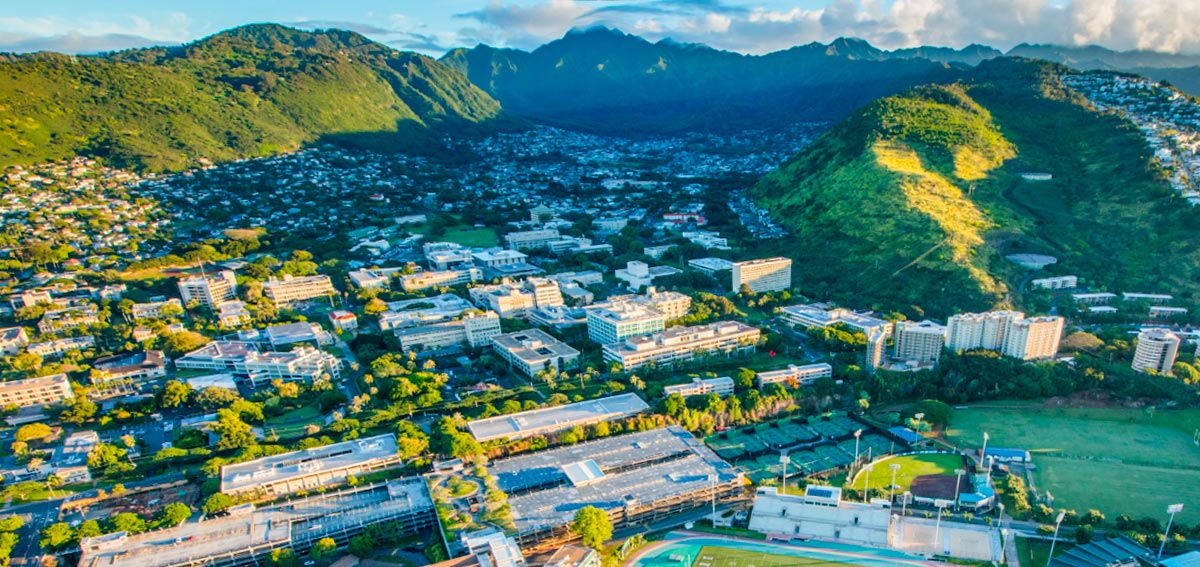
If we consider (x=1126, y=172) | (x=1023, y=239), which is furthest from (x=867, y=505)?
(x=1126, y=172)

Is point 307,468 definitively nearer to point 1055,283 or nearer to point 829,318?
point 829,318

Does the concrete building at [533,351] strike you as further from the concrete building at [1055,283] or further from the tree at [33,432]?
the concrete building at [1055,283]

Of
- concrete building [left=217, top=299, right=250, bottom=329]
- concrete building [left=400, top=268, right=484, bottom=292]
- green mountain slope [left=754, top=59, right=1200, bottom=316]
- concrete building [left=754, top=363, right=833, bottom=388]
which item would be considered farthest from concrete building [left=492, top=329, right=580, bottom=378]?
green mountain slope [left=754, top=59, right=1200, bottom=316]

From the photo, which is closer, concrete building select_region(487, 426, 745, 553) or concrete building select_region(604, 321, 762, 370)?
concrete building select_region(487, 426, 745, 553)

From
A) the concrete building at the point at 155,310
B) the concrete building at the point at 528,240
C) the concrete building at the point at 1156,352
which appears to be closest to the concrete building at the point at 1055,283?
the concrete building at the point at 1156,352

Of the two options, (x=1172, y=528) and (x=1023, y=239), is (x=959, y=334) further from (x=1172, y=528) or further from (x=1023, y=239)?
(x=1023, y=239)

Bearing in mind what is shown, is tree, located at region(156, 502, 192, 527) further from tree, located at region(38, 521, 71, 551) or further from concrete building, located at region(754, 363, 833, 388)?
concrete building, located at region(754, 363, 833, 388)

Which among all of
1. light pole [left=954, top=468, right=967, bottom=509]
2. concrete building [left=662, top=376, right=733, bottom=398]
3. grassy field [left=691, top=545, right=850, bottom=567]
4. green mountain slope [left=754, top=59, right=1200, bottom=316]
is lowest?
grassy field [left=691, top=545, right=850, bottom=567]
